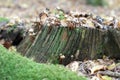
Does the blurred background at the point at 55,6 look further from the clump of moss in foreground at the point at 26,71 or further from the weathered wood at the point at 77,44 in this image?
the clump of moss in foreground at the point at 26,71

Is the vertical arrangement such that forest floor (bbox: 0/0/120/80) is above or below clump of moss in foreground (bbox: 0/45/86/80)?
below

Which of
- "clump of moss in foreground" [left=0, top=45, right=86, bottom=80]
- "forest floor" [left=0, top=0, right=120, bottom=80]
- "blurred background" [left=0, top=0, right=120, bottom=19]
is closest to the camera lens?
"clump of moss in foreground" [left=0, top=45, right=86, bottom=80]

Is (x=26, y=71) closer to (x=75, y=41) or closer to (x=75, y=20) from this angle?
(x=75, y=41)

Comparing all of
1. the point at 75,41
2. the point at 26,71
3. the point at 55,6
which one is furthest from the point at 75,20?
the point at 55,6

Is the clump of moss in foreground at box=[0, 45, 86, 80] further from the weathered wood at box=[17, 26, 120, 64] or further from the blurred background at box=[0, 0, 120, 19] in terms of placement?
the blurred background at box=[0, 0, 120, 19]

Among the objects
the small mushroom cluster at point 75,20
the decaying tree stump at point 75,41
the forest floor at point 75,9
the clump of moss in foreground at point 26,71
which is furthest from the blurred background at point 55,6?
the clump of moss in foreground at point 26,71

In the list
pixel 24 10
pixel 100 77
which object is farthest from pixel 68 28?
pixel 24 10

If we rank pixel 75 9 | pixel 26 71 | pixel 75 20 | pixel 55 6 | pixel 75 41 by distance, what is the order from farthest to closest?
1. pixel 55 6
2. pixel 75 9
3. pixel 75 20
4. pixel 75 41
5. pixel 26 71

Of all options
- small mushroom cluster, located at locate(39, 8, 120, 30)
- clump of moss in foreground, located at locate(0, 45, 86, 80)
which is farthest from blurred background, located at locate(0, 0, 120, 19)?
clump of moss in foreground, located at locate(0, 45, 86, 80)
